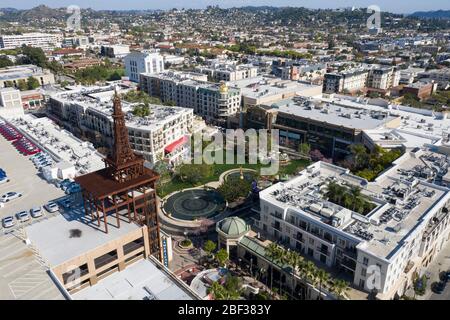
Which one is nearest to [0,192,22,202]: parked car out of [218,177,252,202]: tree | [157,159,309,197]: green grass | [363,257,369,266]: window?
[157,159,309,197]: green grass

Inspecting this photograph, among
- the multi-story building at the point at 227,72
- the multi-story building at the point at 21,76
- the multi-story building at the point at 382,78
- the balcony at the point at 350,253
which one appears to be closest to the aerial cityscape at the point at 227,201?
the balcony at the point at 350,253

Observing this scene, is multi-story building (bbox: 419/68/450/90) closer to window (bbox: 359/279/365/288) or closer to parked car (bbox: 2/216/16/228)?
window (bbox: 359/279/365/288)

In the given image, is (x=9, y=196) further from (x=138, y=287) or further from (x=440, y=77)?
(x=440, y=77)

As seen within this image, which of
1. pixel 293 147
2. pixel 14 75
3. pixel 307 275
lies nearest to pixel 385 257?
pixel 307 275

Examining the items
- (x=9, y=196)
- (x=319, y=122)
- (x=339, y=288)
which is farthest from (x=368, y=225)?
(x=9, y=196)

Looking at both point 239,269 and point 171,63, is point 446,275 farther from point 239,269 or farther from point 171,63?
point 171,63
